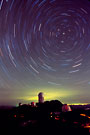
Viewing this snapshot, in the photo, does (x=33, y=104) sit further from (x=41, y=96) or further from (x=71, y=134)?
(x=71, y=134)

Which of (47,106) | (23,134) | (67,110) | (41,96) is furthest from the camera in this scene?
(41,96)

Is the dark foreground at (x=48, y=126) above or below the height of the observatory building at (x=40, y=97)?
below

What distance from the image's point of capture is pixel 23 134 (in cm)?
1986

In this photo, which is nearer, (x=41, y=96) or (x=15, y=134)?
(x=15, y=134)

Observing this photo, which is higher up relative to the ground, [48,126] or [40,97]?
[40,97]

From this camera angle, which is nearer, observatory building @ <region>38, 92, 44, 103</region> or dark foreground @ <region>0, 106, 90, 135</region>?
dark foreground @ <region>0, 106, 90, 135</region>

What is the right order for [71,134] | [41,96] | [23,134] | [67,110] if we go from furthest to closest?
[41,96] → [67,110] → [23,134] → [71,134]

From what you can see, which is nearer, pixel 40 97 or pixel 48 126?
pixel 48 126

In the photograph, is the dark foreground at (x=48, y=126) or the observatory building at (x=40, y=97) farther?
the observatory building at (x=40, y=97)

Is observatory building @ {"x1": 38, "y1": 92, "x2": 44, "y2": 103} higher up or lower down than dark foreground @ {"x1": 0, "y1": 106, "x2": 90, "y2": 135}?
higher up

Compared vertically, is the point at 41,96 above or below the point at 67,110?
above

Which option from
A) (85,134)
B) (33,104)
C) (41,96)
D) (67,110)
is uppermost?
(41,96)

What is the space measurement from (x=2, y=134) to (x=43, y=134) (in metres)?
6.81

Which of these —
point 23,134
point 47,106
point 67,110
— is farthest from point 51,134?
point 47,106
